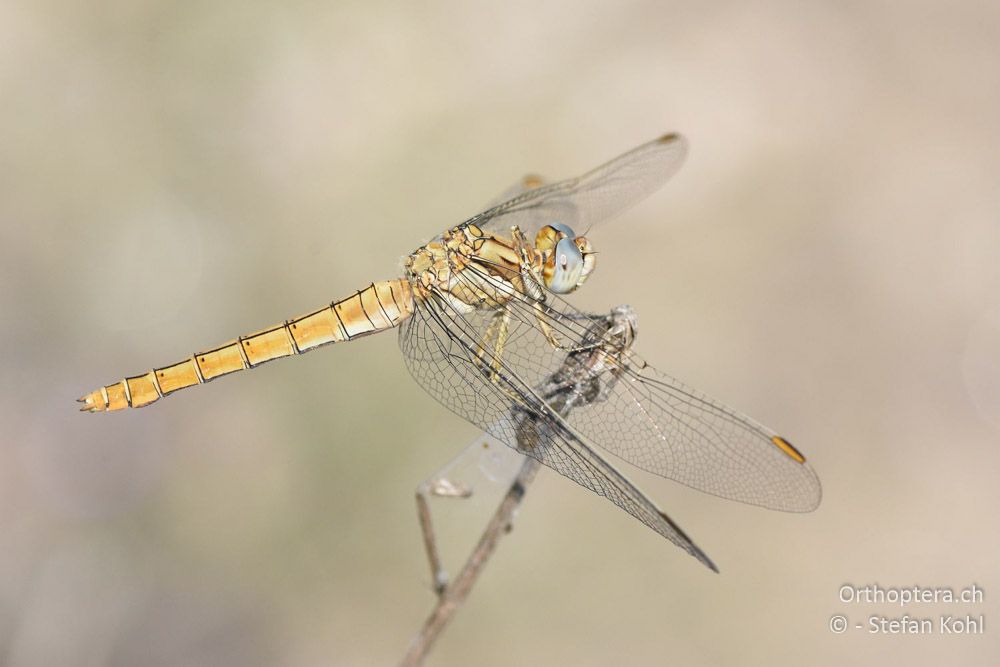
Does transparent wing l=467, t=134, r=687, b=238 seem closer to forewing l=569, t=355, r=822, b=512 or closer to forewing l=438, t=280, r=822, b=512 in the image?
forewing l=438, t=280, r=822, b=512

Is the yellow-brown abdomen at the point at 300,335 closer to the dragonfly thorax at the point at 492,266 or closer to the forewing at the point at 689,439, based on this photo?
the dragonfly thorax at the point at 492,266

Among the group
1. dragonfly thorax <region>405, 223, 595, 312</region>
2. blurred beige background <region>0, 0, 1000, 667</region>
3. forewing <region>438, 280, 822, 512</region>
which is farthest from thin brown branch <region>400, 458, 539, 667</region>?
blurred beige background <region>0, 0, 1000, 667</region>

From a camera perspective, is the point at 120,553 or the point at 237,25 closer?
the point at 120,553

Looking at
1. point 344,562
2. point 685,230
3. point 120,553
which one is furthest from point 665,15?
point 120,553

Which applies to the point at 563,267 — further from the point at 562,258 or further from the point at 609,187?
the point at 609,187

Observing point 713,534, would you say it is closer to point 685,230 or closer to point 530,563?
point 530,563

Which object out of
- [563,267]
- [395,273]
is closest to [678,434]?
[563,267]

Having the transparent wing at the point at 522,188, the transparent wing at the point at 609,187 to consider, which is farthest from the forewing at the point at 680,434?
the transparent wing at the point at 522,188
